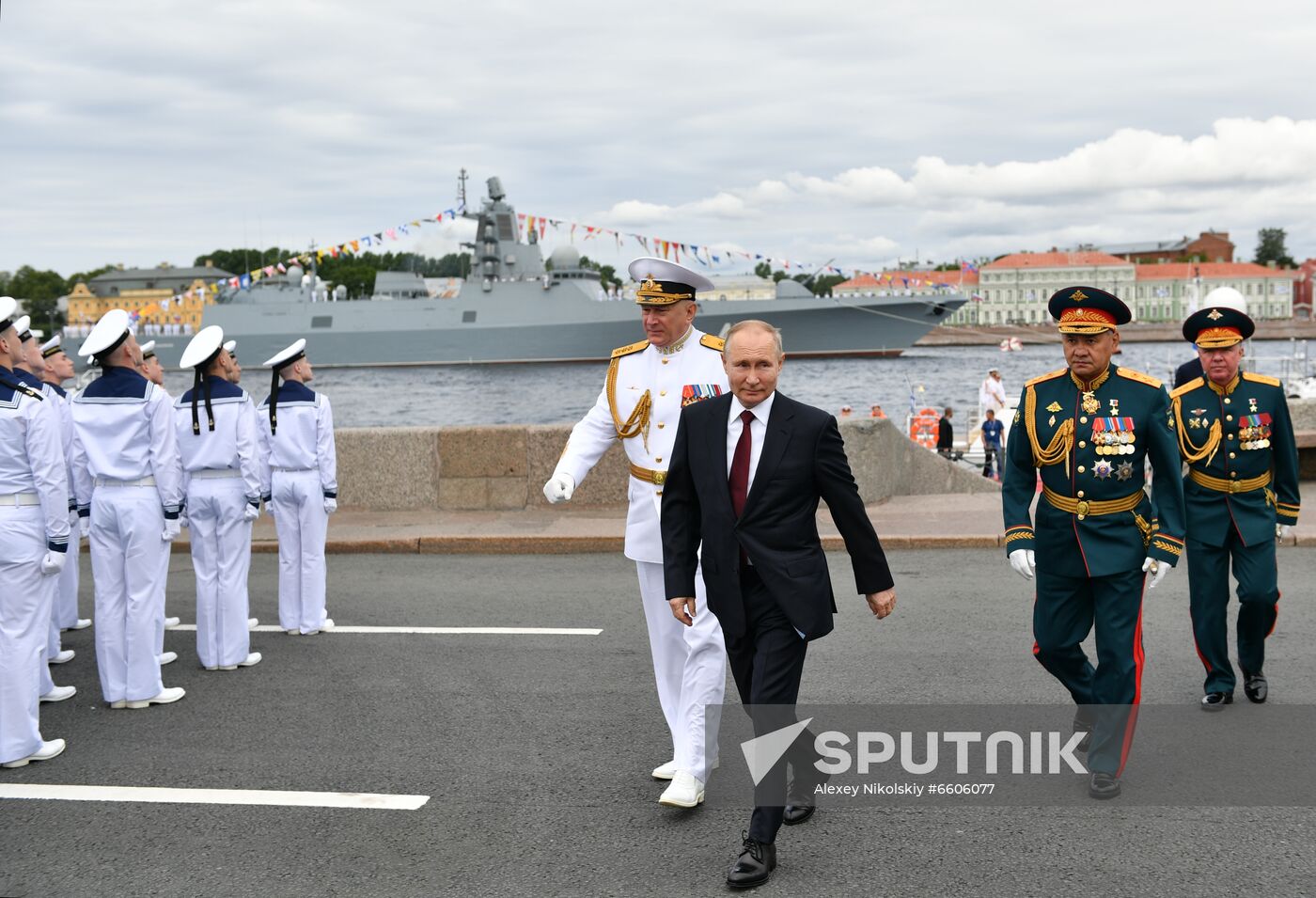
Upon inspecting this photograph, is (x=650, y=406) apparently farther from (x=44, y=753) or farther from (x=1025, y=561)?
(x=44, y=753)

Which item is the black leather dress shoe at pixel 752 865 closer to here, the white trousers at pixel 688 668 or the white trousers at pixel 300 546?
the white trousers at pixel 688 668

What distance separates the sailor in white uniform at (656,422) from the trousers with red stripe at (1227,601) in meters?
2.33

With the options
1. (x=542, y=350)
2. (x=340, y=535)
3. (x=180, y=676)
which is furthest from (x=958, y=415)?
(x=180, y=676)

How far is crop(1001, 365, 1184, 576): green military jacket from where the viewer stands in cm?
437

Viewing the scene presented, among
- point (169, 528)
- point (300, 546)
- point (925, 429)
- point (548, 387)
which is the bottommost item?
point (548, 387)

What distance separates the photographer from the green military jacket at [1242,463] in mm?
5387

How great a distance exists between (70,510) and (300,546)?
1541mm

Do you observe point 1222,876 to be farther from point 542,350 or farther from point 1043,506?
point 542,350

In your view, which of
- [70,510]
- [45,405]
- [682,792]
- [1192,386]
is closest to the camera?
[682,792]

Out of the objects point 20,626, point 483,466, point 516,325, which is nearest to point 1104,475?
point 20,626

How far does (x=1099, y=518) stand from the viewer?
4422 mm

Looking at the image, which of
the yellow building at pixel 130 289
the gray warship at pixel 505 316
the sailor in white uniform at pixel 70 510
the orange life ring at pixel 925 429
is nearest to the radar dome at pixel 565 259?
the gray warship at pixel 505 316

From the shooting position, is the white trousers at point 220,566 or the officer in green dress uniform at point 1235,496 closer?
the officer in green dress uniform at point 1235,496

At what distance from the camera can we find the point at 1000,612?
23.4 feet
